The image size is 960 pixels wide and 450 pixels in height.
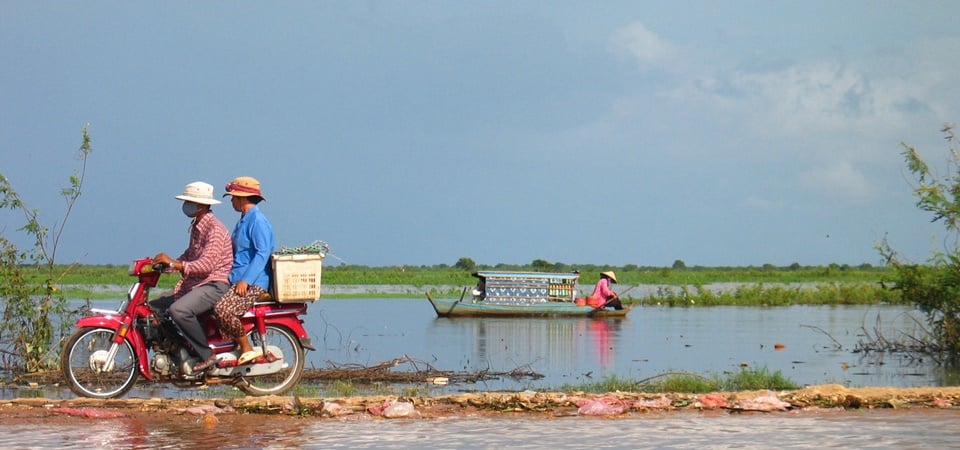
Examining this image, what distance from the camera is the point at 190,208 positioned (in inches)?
350

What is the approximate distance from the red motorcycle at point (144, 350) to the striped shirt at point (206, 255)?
0.83 ft

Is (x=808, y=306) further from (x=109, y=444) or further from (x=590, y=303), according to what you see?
(x=109, y=444)

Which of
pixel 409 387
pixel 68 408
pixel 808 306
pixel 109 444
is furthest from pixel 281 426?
pixel 808 306

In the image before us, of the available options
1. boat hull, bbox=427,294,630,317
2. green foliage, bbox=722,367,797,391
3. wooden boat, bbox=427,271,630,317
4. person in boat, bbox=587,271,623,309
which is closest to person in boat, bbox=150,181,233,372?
green foliage, bbox=722,367,797,391

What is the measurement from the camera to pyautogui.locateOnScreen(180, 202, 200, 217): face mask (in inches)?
349

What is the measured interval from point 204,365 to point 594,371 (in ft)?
20.2

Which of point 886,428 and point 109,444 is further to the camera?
point 886,428

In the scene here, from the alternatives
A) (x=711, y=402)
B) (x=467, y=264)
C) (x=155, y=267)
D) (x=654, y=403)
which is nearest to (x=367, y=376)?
(x=155, y=267)

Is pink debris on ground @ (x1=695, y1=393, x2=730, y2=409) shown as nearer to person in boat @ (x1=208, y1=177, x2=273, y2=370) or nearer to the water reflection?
the water reflection

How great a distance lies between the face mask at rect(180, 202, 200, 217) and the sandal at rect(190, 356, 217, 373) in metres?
1.24

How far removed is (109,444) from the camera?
6.96 metres

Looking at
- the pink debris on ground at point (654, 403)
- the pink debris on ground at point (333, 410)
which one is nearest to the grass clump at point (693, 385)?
the pink debris on ground at point (654, 403)

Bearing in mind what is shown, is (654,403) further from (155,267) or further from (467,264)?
(467,264)

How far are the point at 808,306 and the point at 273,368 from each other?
2624cm
